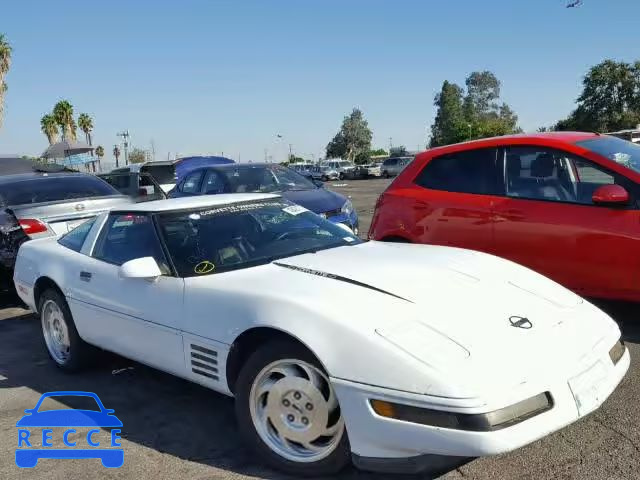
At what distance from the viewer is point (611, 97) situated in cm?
6328

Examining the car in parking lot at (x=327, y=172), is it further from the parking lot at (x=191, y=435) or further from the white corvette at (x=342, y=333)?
the white corvette at (x=342, y=333)

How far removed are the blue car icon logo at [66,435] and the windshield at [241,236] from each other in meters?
1.03

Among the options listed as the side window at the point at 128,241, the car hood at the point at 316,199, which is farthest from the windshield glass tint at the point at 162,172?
the side window at the point at 128,241

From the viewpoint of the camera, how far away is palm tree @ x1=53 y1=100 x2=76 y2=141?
59.9 m

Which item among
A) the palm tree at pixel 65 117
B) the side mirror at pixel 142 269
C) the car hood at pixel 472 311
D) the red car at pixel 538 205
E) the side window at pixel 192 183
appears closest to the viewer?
the car hood at pixel 472 311

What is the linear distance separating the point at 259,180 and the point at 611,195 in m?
5.56

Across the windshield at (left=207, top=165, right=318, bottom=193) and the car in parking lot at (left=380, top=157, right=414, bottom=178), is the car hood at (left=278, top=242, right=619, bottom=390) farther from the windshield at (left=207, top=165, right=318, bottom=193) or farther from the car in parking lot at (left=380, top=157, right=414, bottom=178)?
the car in parking lot at (left=380, top=157, right=414, bottom=178)

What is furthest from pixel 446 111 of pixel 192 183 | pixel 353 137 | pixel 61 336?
pixel 61 336

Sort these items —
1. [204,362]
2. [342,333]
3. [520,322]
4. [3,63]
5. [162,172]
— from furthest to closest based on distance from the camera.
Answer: [3,63]
[162,172]
[204,362]
[520,322]
[342,333]

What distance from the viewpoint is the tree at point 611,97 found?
62312 mm

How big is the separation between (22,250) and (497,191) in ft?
13.2

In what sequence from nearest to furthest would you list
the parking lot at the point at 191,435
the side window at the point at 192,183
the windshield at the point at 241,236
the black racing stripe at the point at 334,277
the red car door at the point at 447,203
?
1. the parking lot at the point at 191,435
2. the black racing stripe at the point at 334,277
3. the windshield at the point at 241,236
4. the red car door at the point at 447,203
5. the side window at the point at 192,183

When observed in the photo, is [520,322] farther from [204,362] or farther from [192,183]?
[192,183]

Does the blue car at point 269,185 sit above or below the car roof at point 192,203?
below
